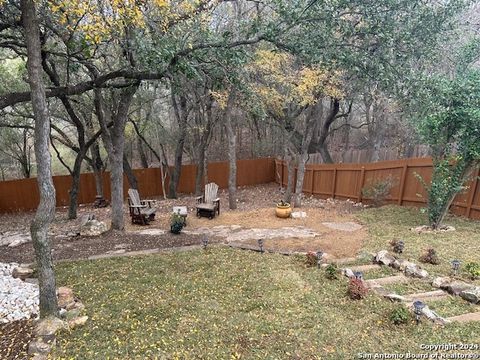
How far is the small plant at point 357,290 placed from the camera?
3336 millimetres

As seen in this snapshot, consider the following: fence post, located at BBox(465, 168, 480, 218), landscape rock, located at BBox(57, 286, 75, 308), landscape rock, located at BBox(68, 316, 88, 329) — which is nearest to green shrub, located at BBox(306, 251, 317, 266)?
landscape rock, located at BBox(68, 316, 88, 329)

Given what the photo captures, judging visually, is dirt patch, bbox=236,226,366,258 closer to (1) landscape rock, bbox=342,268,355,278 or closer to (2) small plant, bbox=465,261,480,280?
(1) landscape rock, bbox=342,268,355,278

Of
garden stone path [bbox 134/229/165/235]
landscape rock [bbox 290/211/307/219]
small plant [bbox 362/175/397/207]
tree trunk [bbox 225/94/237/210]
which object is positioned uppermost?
tree trunk [bbox 225/94/237/210]

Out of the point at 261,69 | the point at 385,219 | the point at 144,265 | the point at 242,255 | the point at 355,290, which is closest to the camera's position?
the point at 355,290

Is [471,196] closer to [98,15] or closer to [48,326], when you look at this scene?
[98,15]

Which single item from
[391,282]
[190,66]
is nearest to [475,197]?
[391,282]

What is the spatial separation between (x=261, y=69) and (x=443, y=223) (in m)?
5.53

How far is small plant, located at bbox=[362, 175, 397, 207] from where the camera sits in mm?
8352

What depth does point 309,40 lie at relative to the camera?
12.8ft

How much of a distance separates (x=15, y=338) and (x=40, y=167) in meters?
1.45

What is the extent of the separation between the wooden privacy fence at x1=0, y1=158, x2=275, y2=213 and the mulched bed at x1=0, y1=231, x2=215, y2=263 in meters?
6.71

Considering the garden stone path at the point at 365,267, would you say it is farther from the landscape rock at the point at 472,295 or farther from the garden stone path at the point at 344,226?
the garden stone path at the point at 344,226

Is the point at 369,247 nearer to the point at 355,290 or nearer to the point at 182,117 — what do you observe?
the point at 355,290

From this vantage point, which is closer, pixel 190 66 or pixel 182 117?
pixel 190 66
